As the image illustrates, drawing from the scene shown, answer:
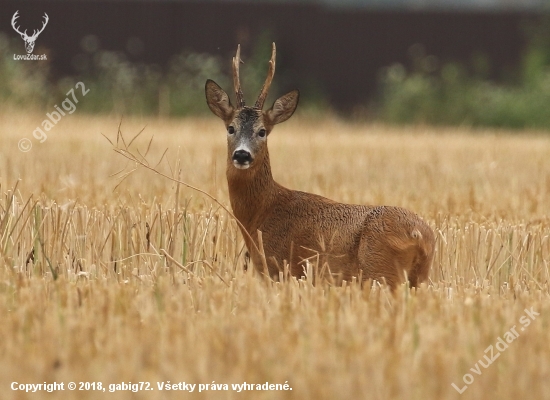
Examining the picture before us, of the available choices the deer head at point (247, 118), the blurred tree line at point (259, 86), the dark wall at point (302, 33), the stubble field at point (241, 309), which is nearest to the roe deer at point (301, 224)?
the deer head at point (247, 118)

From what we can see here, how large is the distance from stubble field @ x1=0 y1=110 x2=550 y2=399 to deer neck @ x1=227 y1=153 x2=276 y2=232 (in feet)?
1.08

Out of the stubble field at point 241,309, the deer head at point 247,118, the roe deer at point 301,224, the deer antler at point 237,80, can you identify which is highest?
the deer antler at point 237,80

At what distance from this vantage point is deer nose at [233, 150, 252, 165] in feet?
19.5

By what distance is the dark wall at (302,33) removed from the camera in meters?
22.3

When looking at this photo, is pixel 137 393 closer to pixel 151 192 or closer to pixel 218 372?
pixel 218 372

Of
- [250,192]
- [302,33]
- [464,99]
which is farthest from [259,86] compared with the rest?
[250,192]

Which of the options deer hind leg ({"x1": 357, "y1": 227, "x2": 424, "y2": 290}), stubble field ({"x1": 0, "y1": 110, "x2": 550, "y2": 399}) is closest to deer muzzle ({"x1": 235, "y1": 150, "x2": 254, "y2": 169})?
stubble field ({"x1": 0, "y1": 110, "x2": 550, "y2": 399})

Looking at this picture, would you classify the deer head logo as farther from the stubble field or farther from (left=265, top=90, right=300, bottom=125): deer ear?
(left=265, top=90, right=300, bottom=125): deer ear

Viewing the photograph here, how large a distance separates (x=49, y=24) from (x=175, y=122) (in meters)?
6.51

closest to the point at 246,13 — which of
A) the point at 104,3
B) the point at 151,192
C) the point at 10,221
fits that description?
the point at 104,3

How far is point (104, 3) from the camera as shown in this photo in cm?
2247

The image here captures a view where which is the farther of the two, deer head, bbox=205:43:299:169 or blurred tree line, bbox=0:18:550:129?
blurred tree line, bbox=0:18:550:129

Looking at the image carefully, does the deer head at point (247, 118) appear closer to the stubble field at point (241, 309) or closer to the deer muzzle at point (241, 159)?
the deer muzzle at point (241, 159)

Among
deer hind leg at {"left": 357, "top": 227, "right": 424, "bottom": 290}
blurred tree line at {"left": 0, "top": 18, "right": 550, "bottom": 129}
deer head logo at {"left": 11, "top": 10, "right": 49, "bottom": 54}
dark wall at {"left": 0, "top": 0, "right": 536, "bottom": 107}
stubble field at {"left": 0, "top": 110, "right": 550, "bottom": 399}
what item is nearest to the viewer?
stubble field at {"left": 0, "top": 110, "right": 550, "bottom": 399}
